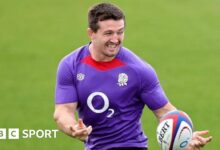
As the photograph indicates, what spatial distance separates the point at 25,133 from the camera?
14195 mm

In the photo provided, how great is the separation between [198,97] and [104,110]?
715 cm

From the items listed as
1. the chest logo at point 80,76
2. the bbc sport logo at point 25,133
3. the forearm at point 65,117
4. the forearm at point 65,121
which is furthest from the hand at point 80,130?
the bbc sport logo at point 25,133

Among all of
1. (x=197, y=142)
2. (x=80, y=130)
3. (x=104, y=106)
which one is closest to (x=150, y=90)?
(x=104, y=106)

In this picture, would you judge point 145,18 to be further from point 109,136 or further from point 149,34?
point 109,136

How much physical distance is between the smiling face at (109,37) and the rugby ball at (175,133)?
3.35 ft

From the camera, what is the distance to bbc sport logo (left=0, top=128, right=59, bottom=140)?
13984 mm

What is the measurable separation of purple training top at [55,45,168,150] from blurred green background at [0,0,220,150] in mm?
4471

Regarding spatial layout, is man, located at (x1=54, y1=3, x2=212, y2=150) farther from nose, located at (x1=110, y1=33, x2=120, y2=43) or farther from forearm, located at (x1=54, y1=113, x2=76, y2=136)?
nose, located at (x1=110, y1=33, x2=120, y2=43)

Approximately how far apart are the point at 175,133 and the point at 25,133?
6.46 m

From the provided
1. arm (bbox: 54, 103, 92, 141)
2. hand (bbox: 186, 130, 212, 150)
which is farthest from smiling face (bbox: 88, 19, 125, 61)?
hand (bbox: 186, 130, 212, 150)

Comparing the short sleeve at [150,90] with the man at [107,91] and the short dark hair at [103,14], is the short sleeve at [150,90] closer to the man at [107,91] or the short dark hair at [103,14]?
the man at [107,91]

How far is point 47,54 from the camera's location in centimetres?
1812

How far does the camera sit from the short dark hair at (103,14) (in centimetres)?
868

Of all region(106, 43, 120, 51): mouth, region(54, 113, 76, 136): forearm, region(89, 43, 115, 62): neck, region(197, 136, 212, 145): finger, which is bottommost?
region(54, 113, 76, 136): forearm
